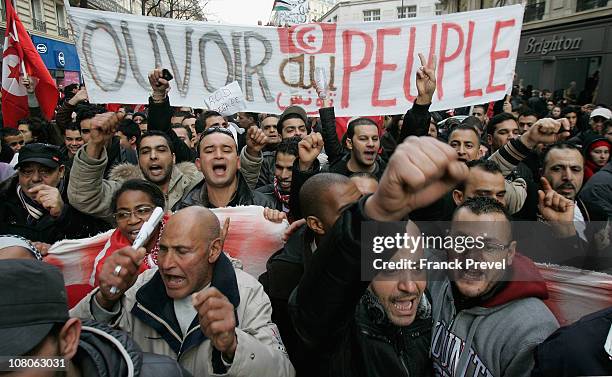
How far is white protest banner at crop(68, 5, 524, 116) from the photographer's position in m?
4.60

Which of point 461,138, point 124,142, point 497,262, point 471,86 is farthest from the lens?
point 124,142

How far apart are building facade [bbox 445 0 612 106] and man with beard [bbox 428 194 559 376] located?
14.6m

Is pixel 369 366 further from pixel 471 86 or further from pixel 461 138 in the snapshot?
pixel 471 86

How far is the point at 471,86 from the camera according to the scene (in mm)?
4605

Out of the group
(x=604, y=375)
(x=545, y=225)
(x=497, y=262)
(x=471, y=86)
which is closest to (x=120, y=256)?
(x=497, y=262)

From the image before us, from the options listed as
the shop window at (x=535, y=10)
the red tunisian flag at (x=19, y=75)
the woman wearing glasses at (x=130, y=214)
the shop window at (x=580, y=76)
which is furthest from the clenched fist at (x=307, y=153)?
the shop window at (x=535, y=10)

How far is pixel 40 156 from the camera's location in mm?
3049

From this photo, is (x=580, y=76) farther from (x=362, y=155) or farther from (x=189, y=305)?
(x=189, y=305)

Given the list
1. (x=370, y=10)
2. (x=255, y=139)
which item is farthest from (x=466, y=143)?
(x=370, y=10)

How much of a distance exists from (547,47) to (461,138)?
17.6m

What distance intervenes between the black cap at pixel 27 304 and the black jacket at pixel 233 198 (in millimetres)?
1972

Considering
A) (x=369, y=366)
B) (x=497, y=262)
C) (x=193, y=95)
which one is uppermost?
(x=193, y=95)

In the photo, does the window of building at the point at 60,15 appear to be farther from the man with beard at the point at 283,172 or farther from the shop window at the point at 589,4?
the man with beard at the point at 283,172

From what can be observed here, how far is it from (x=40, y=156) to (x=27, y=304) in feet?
7.86
